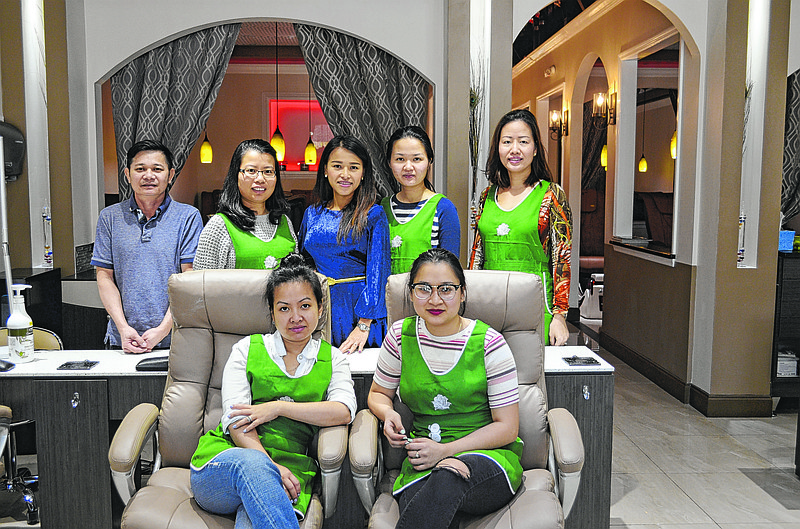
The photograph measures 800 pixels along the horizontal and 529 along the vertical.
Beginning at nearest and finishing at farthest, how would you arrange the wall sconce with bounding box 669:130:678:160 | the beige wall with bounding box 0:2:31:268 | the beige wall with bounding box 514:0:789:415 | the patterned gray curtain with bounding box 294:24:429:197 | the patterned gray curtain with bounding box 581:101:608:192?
the beige wall with bounding box 0:2:31:268
the beige wall with bounding box 514:0:789:415
the patterned gray curtain with bounding box 294:24:429:197
the wall sconce with bounding box 669:130:678:160
the patterned gray curtain with bounding box 581:101:608:192

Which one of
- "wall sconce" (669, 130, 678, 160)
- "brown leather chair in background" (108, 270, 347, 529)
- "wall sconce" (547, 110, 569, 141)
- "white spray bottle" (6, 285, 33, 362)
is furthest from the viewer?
"wall sconce" (547, 110, 569, 141)

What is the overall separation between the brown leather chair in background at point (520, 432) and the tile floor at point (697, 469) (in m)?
0.90

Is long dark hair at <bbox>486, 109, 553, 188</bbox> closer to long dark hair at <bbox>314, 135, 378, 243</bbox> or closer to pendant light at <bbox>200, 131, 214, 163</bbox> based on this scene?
long dark hair at <bbox>314, 135, 378, 243</bbox>

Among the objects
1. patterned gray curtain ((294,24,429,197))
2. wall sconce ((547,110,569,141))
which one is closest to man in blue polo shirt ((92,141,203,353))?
patterned gray curtain ((294,24,429,197))

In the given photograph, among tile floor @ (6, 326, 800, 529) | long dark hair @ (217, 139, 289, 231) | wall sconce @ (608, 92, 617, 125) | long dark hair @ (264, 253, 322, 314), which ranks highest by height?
wall sconce @ (608, 92, 617, 125)

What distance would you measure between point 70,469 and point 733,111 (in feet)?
12.6

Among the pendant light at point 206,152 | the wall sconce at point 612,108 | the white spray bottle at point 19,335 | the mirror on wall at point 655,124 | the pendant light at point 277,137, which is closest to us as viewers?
the white spray bottle at point 19,335

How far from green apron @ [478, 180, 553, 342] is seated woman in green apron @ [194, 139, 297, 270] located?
835 millimetres

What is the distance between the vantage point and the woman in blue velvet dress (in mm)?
2775

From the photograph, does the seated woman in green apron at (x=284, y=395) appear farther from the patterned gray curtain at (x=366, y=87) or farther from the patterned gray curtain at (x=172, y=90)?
the patterned gray curtain at (x=172, y=90)

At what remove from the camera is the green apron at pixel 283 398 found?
2232 mm

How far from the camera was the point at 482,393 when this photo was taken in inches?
89.7

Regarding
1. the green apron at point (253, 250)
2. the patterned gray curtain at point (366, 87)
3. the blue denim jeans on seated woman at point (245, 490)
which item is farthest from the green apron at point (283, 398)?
the patterned gray curtain at point (366, 87)

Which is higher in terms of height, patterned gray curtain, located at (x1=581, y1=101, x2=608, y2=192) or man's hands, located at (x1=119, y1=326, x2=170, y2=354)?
patterned gray curtain, located at (x1=581, y1=101, x2=608, y2=192)
